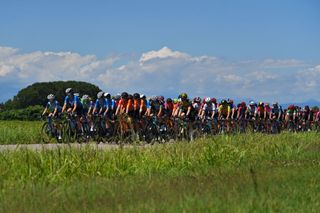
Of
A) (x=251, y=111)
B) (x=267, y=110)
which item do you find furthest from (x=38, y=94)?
(x=251, y=111)

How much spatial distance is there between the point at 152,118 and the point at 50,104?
4303 millimetres

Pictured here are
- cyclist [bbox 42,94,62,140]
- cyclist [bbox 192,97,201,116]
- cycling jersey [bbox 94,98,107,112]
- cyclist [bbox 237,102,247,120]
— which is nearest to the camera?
cyclist [bbox 42,94,62,140]

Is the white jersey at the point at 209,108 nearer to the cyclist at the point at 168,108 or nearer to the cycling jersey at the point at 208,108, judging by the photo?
the cycling jersey at the point at 208,108

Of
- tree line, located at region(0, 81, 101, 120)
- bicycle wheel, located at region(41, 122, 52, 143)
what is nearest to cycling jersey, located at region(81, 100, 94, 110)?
bicycle wheel, located at region(41, 122, 52, 143)

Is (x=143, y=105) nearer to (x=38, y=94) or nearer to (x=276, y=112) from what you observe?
(x=276, y=112)

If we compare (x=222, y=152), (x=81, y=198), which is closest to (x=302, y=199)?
(x=81, y=198)

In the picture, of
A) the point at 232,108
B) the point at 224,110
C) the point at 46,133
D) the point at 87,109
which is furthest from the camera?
the point at 232,108

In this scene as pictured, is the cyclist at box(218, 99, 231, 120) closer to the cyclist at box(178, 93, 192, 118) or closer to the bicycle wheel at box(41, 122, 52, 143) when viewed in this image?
the cyclist at box(178, 93, 192, 118)

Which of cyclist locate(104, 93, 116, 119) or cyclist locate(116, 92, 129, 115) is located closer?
cyclist locate(116, 92, 129, 115)

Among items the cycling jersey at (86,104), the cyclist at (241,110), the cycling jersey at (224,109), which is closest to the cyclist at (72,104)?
the cycling jersey at (86,104)

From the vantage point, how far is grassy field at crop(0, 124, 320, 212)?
28.9 feet

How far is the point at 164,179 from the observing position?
1197cm

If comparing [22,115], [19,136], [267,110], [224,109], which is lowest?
[19,136]

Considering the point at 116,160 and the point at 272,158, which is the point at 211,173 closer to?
the point at 116,160
